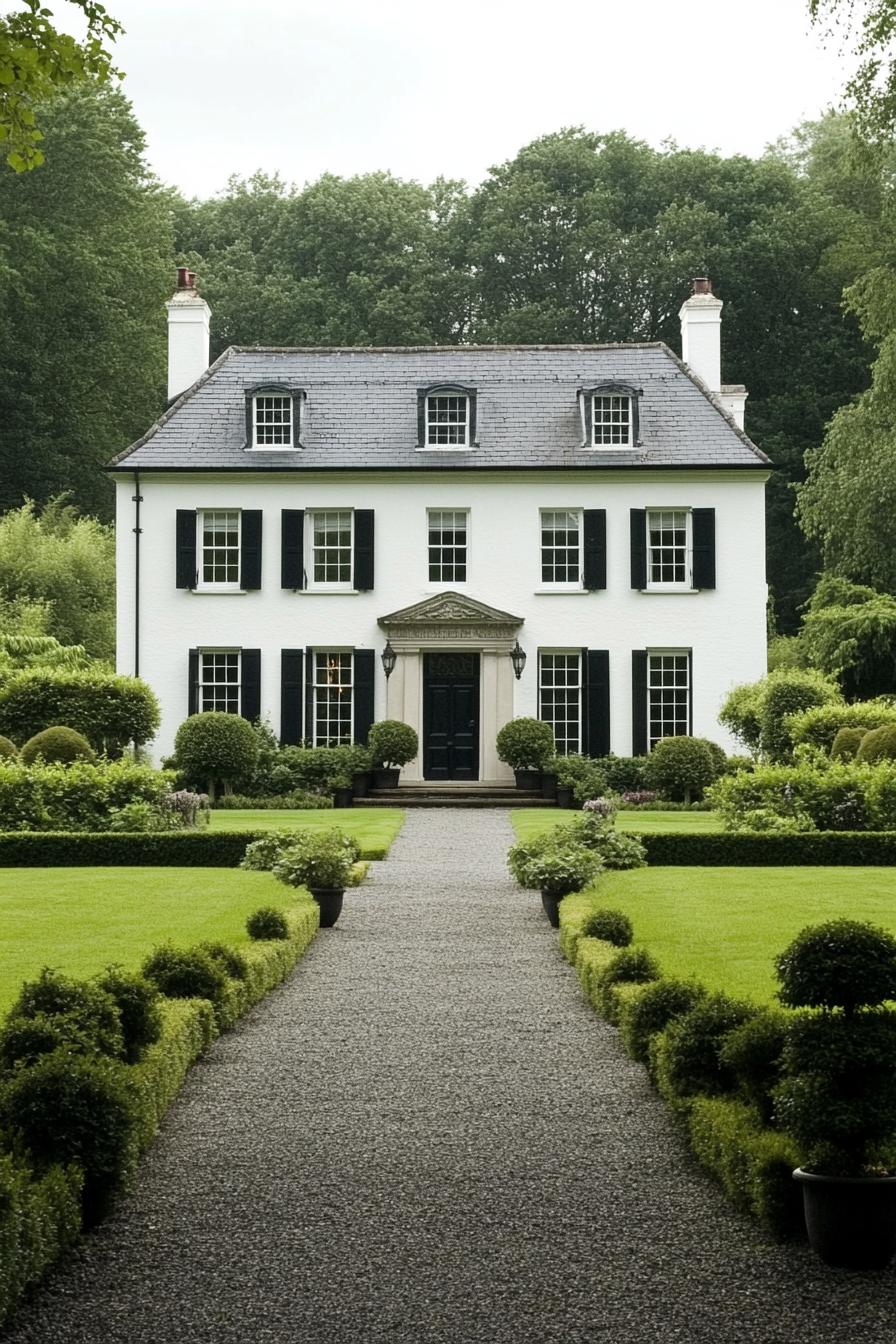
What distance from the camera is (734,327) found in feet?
161

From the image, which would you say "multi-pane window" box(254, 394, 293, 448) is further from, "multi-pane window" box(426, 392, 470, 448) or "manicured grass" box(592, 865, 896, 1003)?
"manicured grass" box(592, 865, 896, 1003)

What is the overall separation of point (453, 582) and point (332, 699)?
322 cm

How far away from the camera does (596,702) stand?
1235 inches

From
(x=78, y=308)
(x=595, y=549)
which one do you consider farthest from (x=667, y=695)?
(x=78, y=308)

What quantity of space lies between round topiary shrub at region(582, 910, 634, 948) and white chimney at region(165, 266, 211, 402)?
80.7ft

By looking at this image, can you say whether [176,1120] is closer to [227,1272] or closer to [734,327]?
[227,1272]

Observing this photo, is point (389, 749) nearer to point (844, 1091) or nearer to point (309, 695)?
point (309, 695)

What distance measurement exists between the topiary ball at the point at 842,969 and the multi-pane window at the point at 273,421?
27.5 meters

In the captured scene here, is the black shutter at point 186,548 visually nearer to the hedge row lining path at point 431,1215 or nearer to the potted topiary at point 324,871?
the potted topiary at point 324,871

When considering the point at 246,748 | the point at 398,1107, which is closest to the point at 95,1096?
the point at 398,1107

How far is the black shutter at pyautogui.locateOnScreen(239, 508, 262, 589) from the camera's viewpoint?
3164cm

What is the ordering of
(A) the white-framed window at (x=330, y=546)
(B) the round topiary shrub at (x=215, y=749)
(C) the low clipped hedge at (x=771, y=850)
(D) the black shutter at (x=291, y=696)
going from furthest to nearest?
(A) the white-framed window at (x=330, y=546)
(D) the black shutter at (x=291, y=696)
(B) the round topiary shrub at (x=215, y=749)
(C) the low clipped hedge at (x=771, y=850)

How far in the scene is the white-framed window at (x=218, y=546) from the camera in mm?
31891

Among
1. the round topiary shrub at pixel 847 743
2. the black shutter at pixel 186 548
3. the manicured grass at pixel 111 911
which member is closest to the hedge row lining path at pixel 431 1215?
the manicured grass at pixel 111 911
